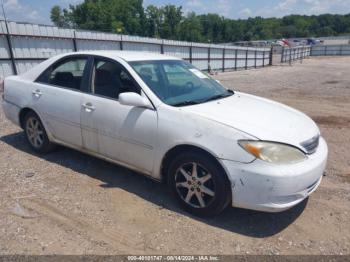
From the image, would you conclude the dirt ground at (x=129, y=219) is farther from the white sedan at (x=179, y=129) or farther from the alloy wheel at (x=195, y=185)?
the white sedan at (x=179, y=129)

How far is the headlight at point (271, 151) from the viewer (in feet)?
9.06

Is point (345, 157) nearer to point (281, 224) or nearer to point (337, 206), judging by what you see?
point (337, 206)

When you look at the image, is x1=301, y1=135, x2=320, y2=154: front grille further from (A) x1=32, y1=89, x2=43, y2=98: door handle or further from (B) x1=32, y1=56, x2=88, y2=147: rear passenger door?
(A) x1=32, y1=89, x2=43, y2=98: door handle

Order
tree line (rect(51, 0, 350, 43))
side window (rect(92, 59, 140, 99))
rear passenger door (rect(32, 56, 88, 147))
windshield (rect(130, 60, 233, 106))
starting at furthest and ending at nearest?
tree line (rect(51, 0, 350, 43)), rear passenger door (rect(32, 56, 88, 147)), side window (rect(92, 59, 140, 99)), windshield (rect(130, 60, 233, 106))

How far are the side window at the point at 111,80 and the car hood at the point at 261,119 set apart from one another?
33.1 inches

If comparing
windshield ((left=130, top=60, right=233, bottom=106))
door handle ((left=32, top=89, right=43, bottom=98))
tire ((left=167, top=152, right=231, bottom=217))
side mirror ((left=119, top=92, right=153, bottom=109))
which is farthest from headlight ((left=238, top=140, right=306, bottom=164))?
door handle ((left=32, top=89, right=43, bottom=98))

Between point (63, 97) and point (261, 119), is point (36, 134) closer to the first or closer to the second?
point (63, 97)

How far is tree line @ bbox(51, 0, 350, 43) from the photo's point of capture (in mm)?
88062

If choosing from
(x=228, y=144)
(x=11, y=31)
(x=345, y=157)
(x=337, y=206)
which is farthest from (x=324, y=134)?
(x=11, y=31)

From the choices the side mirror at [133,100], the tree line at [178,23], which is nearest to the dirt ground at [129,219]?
the side mirror at [133,100]

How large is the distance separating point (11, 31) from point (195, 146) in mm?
10775

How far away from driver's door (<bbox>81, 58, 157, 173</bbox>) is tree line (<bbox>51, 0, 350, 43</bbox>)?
193 feet

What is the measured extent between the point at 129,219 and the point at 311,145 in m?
2.00

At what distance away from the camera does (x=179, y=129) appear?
3100 millimetres
